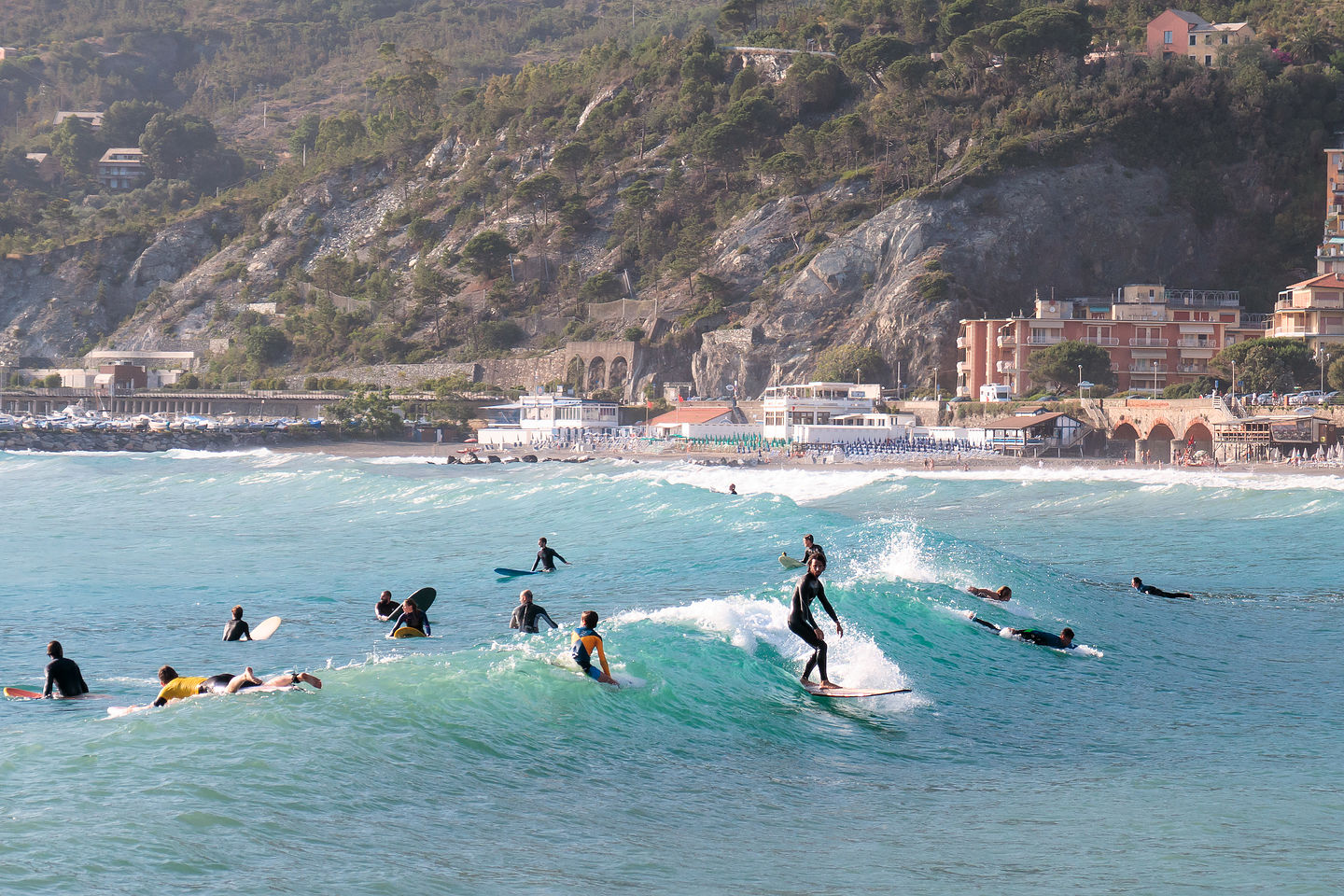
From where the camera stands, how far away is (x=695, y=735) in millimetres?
11234

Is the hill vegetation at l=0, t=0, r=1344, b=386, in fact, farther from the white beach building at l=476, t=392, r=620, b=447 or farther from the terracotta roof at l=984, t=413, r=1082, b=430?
the terracotta roof at l=984, t=413, r=1082, b=430

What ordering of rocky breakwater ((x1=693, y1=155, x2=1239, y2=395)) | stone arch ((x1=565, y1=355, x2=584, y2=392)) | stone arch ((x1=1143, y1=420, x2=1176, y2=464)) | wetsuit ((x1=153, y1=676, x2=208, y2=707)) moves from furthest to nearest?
stone arch ((x1=565, y1=355, x2=584, y2=392)) < rocky breakwater ((x1=693, y1=155, x2=1239, y2=395)) < stone arch ((x1=1143, y1=420, x2=1176, y2=464)) < wetsuit ((x1=153, y1=676, x2=208, y2=707))

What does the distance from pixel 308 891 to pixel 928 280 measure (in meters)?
76.8

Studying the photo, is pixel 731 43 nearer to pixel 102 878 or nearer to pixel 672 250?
pixel 672 250

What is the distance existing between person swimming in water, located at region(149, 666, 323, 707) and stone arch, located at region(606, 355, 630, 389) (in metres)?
77.8

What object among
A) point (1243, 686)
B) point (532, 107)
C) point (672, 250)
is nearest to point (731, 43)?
point (532, 107)

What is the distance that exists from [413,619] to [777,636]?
5210 millimetres

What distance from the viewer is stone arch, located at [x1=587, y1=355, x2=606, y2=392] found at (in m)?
90.8

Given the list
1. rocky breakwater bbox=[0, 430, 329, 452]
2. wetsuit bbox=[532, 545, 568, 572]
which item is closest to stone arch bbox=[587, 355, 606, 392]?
rocky breakwater bbox=[0, 430, 329, 452]

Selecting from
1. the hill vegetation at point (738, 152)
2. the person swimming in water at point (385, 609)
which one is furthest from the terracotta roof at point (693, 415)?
the person swimming in water at point (385, 609)

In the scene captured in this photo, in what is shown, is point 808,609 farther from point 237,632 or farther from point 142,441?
point 142,441

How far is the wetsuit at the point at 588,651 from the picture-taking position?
12.1 metres

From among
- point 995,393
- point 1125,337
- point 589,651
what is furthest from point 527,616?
point 1125,337

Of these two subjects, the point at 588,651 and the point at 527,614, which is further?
the point at 527,614
